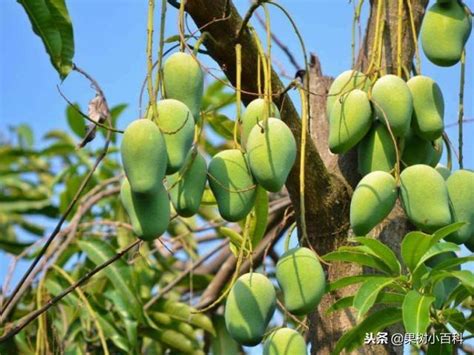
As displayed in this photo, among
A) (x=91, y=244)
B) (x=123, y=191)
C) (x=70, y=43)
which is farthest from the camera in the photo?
(x=91, y=244)

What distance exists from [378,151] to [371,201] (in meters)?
0.10

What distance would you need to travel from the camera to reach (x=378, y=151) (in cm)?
127

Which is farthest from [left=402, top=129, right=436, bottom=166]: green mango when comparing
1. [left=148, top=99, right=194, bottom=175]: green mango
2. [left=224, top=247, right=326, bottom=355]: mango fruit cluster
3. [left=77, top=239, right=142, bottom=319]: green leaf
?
[left=77, top=239, right=142, bottom=319]: green leaf

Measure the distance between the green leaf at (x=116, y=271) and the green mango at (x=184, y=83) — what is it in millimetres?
812

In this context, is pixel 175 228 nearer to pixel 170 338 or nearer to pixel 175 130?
pixel 170 338

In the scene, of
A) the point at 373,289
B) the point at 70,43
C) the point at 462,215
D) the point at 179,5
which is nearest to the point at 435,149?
the point at 462,215

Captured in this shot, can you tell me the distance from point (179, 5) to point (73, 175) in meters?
A: 1.37

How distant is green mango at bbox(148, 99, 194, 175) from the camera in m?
1.08

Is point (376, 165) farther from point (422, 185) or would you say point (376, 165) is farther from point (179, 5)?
point (179, 5)

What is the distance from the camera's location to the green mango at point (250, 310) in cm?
115

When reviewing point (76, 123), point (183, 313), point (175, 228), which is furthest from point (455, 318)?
point (76, 123)

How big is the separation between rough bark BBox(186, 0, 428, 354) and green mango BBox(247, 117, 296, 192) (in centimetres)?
14

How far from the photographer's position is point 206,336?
2.19 metres

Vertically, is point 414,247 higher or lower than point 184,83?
lower
